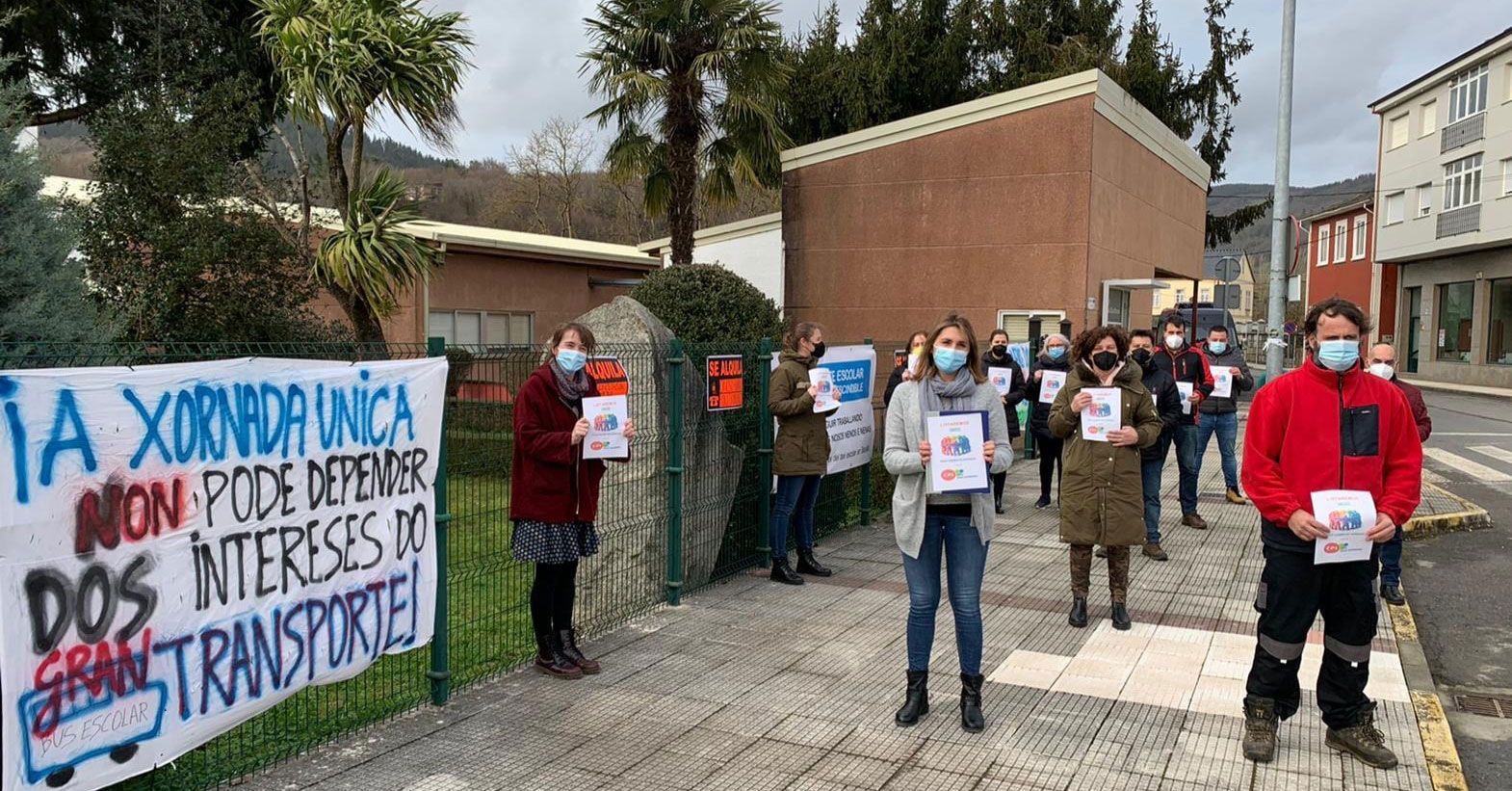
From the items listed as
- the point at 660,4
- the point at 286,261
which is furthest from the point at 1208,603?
the point at 660,4

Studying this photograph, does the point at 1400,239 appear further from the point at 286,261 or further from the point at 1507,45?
the point at 286,261

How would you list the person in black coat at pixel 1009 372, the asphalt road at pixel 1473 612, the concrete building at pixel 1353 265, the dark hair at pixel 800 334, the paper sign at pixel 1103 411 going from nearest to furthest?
the asphalt road at pixel 1473 612 → the paper sign at pixel 1103 411 → the dark hair at pixel 800 334 → the person in black coat at pixel 1009 372 → the concrete building at pixel 1353 265

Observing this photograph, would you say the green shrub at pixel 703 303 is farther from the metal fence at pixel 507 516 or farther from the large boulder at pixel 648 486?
the large boulder at pixel 648 486

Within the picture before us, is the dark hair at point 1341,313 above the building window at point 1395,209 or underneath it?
underneath

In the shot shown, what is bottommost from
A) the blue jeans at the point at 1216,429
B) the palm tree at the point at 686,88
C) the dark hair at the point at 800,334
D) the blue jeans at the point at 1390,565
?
the blue jeans at the point at 1390,565

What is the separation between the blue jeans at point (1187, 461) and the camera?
9.62 meters

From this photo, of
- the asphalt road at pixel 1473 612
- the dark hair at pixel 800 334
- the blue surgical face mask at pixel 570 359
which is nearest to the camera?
the asphalt road at pixel 1473 612

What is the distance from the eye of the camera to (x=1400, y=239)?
43875 millimetres

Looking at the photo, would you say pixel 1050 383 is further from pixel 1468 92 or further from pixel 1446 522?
pixel 1468 92

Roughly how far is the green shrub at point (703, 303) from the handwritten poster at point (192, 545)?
494cm

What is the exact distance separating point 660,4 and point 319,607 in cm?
1377

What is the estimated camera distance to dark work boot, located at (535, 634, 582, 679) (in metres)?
5.76

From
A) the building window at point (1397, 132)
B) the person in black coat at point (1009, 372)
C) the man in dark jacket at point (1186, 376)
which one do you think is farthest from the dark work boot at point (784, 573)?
the building window at point (1397, 132)

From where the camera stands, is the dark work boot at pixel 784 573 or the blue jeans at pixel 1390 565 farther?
the dark work boot at pixel 784 573
